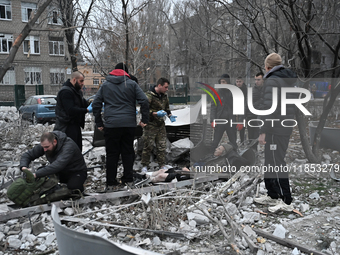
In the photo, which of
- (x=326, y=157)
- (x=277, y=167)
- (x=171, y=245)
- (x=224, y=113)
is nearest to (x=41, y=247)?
(x=171, y=245)

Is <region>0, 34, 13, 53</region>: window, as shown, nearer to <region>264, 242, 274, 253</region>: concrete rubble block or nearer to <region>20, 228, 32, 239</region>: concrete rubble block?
<region>20, 228, 32, 239</region>: concrete rubble block

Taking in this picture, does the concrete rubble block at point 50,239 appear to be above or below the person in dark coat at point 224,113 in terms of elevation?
below

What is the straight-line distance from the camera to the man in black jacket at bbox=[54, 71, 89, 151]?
5.32 metres

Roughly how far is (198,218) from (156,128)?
103 inches

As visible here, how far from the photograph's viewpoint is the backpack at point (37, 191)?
428 cm

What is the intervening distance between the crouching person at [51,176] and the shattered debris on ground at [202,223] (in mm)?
254

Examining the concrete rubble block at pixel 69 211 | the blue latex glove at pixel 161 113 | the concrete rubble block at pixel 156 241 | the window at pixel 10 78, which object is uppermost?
the window at pixel 10 78

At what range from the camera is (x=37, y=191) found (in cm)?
446

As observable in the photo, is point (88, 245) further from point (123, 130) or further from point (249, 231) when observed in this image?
point (123, 130)

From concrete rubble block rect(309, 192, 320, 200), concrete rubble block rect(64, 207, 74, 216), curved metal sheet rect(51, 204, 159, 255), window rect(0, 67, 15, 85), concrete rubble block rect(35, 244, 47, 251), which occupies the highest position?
window rect(0, 67, 15, 85)

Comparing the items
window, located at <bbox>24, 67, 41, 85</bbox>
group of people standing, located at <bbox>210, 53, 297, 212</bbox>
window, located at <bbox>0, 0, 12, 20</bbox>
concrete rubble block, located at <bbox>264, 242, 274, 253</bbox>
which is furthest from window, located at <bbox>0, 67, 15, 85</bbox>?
concrete rubble block, located at <bbox>264, 242, 274, 253</bbox>

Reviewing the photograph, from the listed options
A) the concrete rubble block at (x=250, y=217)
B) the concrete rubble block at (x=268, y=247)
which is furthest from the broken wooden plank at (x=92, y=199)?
the concrete rubble block at (x=268, y=247)

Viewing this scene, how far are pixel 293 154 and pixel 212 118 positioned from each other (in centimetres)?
213

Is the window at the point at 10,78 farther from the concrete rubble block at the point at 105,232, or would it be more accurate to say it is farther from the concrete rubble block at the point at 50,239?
the concrete rubble block at the point at 105,232
